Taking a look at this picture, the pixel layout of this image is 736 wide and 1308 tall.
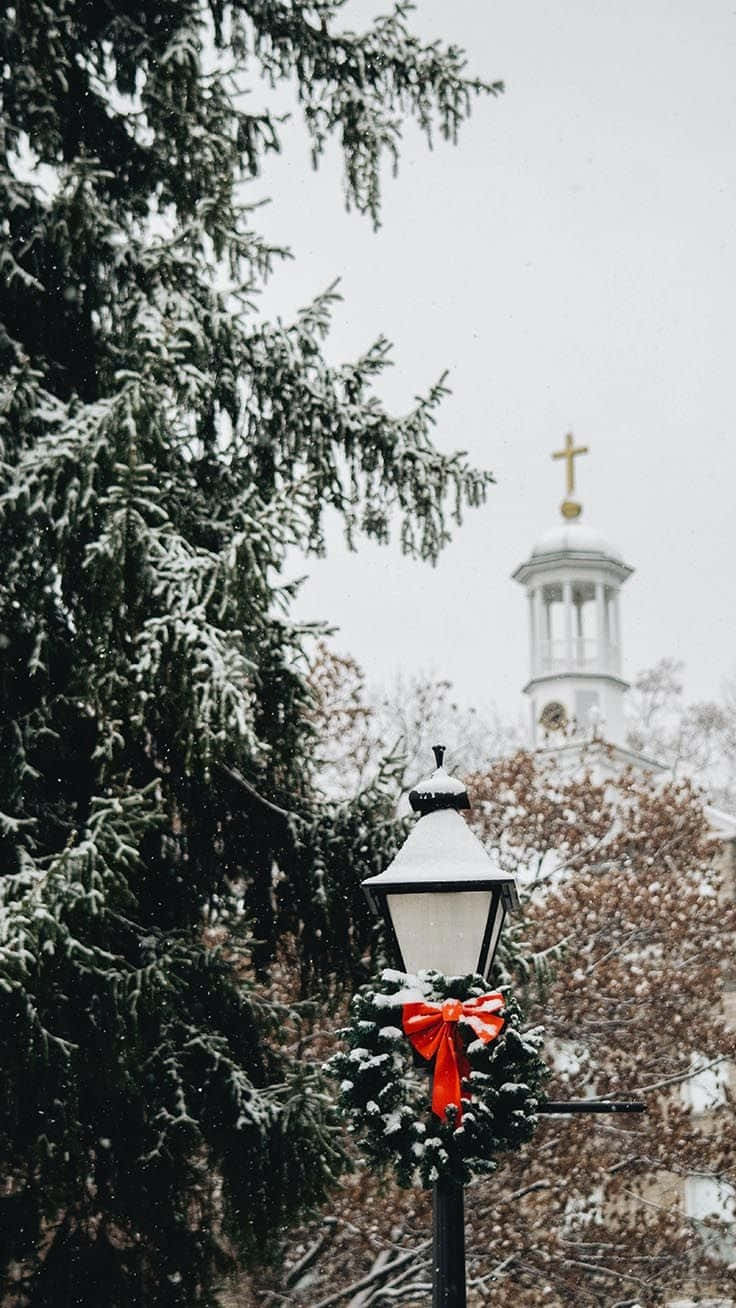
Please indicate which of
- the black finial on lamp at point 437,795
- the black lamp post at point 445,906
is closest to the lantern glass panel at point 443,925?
the black lamp post at point 445,906

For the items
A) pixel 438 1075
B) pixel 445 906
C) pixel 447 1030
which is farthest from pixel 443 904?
pixel 438 1075

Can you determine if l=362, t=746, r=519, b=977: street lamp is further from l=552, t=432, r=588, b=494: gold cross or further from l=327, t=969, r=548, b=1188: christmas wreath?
l=552, t=432, r=588, b=494: gold cross

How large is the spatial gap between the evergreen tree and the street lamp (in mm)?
2585

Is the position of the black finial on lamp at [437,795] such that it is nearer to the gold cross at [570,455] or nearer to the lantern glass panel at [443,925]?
the lantern glass panel at [443,925]

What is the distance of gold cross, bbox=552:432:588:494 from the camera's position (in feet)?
116

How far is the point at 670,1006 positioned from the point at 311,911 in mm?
7526

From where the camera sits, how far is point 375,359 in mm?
9852

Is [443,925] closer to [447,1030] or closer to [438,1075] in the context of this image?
[447,1030]

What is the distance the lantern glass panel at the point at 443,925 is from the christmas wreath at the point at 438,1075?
0.10 metres

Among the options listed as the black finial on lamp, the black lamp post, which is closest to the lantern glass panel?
the black lamp post

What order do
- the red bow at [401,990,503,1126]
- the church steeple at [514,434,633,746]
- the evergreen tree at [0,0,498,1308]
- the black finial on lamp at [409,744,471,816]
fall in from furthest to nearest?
the church steeple at [514,434,633,746]
the evergreen tree at [0,0,498,1308]
the black finial on lamp at [409,744,471,816]
the red bow at [401,990,503,1126]

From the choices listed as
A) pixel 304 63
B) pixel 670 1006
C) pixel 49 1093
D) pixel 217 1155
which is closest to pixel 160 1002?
pixel 49 1093

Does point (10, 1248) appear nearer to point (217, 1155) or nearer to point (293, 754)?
point (217, 1155)

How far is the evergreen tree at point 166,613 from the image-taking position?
25.4ft
